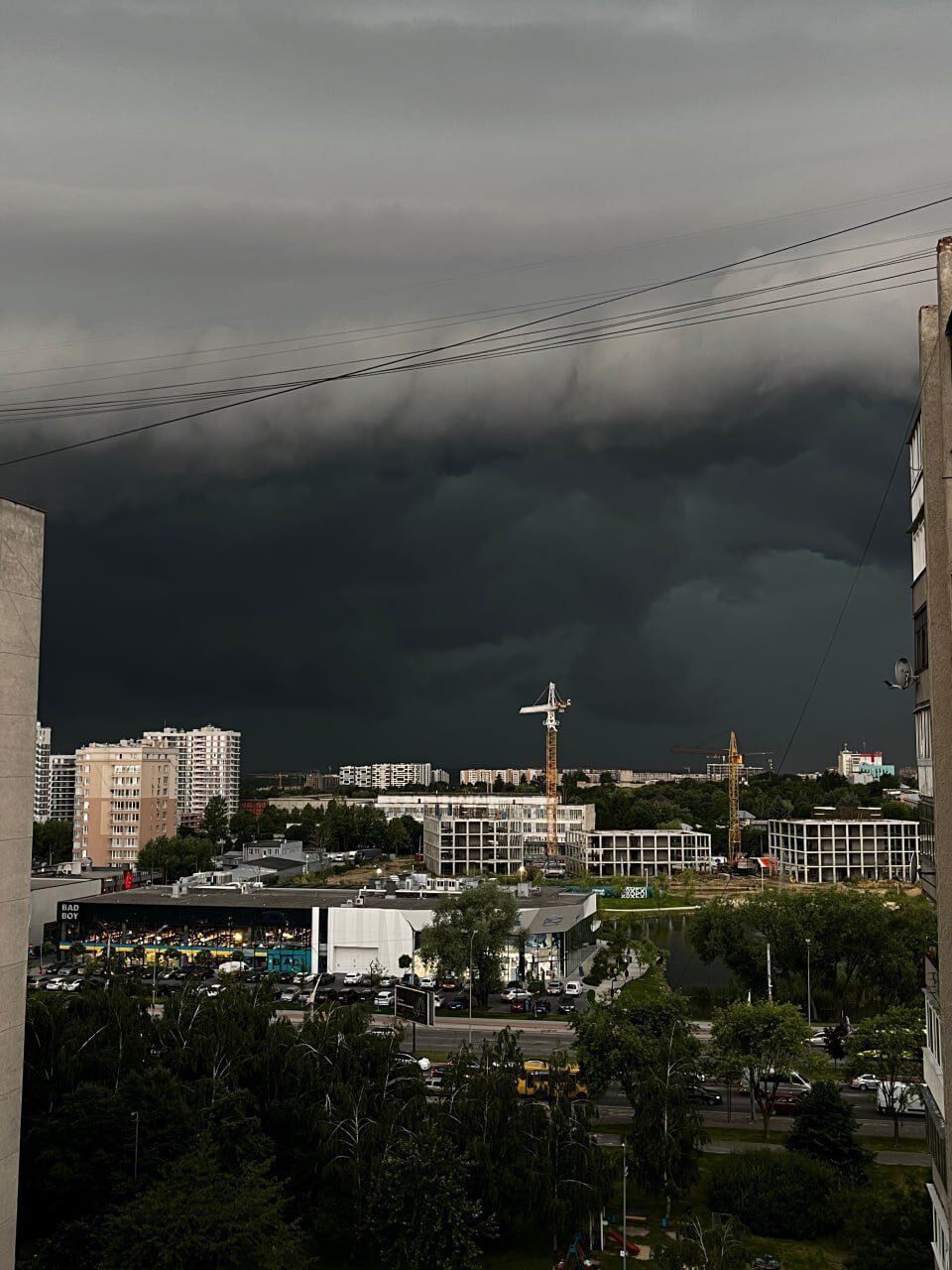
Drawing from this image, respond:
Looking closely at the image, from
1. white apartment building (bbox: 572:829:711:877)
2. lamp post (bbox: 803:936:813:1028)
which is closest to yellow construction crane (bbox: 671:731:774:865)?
white apartment building (bbox: 572:829:711:877)

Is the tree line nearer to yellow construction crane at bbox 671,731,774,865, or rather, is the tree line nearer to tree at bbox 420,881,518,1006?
tree at bbox 420,881,518,1006

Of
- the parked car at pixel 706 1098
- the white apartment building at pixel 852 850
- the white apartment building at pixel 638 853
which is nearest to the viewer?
the parked car at pixel 706 1098

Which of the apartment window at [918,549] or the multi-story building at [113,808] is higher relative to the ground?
the apartment window at [918,549]

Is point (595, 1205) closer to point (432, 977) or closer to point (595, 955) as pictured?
point (432, 977)

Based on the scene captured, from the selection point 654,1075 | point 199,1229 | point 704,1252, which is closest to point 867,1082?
point 654,1075

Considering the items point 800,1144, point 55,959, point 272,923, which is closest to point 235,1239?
point 800,1144

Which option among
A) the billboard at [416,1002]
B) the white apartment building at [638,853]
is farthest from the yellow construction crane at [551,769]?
the billboard at [416,1002]

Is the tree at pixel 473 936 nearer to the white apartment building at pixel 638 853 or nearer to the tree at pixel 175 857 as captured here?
the tree at pixel 175 857
